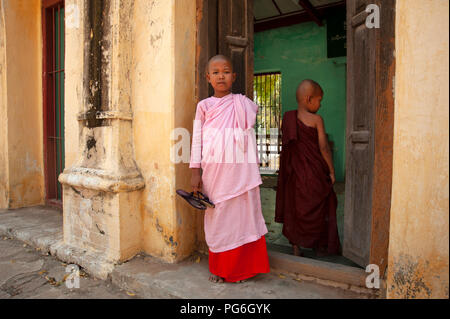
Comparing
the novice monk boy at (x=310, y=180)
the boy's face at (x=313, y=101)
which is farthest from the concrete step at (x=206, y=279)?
the boy's face at (x=313, y=101)

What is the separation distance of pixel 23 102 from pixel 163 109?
3.37 metres

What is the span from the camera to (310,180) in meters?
2.87

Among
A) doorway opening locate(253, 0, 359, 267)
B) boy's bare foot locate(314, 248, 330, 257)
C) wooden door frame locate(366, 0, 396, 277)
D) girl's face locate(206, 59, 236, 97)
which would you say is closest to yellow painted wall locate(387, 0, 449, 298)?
wooden door frame locate(366, 0, 396, 277)

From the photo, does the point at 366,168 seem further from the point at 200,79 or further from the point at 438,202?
the point at 200,79

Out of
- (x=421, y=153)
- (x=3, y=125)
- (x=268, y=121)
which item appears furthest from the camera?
(x=268, y=121)

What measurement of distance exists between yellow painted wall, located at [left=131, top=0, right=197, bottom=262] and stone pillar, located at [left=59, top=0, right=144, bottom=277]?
99mm

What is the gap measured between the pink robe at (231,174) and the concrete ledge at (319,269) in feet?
1.19

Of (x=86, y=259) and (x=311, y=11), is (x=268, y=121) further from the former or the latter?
(x=86, y=259)

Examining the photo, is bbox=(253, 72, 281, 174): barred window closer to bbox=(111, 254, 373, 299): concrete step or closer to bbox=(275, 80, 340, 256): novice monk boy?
bbox=(275, 80, 340, 256): novice monk boy

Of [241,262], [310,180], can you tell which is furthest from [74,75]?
[310,180]

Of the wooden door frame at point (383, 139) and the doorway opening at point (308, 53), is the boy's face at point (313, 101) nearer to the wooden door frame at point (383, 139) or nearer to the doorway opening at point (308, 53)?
the wooden door frame at point (383, 139)

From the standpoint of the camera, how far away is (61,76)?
4848 millimetres
